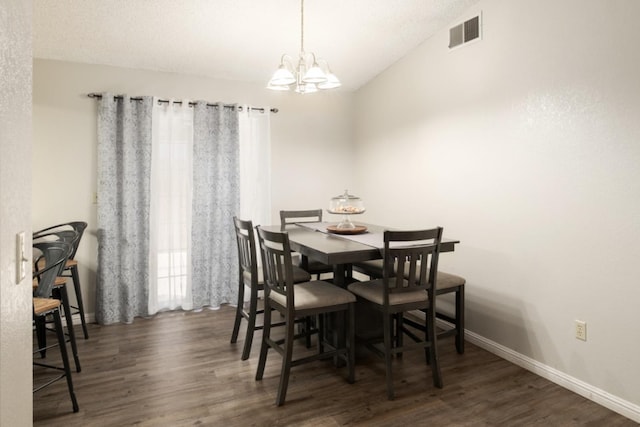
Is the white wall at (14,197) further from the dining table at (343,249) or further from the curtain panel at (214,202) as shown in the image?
the curtain panel at (214,202)

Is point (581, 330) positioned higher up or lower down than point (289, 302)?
lower down

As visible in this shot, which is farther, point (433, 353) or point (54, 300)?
point (433, 353)

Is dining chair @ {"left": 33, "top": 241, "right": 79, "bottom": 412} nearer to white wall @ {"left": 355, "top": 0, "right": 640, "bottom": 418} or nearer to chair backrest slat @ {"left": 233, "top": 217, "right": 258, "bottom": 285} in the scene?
chair backrest slat @ {"left": 233, "top": 217, "right": 258, "bottom": 285}

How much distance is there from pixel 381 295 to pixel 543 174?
53.2 inches

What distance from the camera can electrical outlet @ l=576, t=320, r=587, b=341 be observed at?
2457 millimetres

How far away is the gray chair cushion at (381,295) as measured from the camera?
2482 mm

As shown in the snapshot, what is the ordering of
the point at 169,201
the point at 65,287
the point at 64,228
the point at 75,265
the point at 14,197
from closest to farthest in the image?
the point at 14,197, the point at 65,287, the point at 75,265, the point at 64,228, the point at 169,201

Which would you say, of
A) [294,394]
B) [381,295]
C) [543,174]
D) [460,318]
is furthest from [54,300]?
[543,174]

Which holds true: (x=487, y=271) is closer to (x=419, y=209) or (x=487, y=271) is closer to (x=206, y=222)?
(x=419, y=209)

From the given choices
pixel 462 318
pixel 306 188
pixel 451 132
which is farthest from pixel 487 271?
pixel 306 188

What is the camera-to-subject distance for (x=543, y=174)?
105 inches

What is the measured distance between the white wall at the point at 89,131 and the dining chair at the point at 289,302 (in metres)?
1.94

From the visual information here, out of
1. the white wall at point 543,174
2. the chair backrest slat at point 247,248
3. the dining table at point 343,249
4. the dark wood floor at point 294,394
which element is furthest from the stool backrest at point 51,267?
the white wall at point 543,174

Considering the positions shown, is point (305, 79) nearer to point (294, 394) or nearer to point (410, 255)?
point (410, 255)
